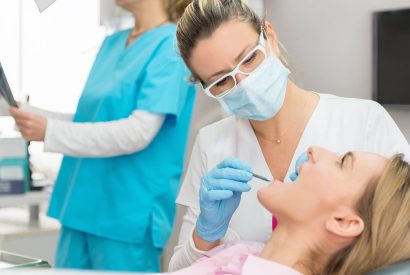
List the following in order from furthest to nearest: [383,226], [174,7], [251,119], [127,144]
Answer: [174,7]
[127,144]
[251,119]
[383,226]

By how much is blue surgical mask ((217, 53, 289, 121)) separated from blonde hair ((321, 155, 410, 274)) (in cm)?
26

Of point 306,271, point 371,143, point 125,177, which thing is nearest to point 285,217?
point 306,271

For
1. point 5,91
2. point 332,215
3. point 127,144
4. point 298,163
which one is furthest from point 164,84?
point 332,215

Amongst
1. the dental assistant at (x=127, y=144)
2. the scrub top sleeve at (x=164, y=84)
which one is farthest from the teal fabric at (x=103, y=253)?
the scrub top sleeve at (x=164, y=84)

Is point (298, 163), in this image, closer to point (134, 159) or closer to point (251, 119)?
point (251, 119)

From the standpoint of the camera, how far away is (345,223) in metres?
1.18

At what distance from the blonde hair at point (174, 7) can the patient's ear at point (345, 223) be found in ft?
2.84

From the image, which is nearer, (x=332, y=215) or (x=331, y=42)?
(x=332, y=215)

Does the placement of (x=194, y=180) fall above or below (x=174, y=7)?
below

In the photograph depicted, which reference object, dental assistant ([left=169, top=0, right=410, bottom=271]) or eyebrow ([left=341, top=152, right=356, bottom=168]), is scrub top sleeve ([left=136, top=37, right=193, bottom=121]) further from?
eyebrow ([left=341, top=152, right=356, bottom=168])

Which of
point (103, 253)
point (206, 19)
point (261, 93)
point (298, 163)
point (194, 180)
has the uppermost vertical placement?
point (206, 19)

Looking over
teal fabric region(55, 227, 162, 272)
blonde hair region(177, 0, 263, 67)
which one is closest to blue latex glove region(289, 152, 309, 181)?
blonde hair region(177, 0, 263, 67)

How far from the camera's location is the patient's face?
1200 mm

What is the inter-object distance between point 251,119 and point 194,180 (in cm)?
17
